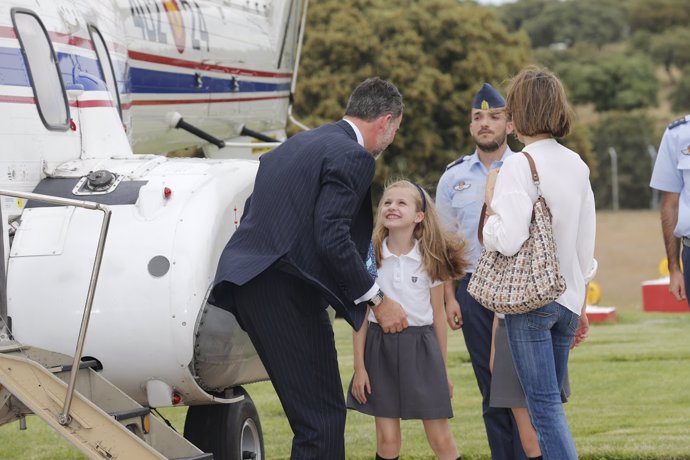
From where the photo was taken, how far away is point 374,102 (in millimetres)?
5871

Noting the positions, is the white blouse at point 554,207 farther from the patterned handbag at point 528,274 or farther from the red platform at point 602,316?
the red platform at point 602,316

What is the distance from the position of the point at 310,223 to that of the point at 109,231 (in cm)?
111

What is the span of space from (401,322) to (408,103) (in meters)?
29.9

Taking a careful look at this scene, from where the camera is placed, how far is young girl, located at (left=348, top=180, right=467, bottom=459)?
21.1 feet

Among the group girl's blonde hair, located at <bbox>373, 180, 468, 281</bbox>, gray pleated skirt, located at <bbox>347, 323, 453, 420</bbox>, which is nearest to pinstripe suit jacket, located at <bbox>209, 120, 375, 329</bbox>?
gray pleated skirt, located at <bbox>347, 323, 453, 420</bbox>

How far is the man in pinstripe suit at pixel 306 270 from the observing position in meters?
5.54

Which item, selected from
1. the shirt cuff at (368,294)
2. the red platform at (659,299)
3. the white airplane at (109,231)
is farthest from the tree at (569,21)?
the shirt cuff at (368,294)

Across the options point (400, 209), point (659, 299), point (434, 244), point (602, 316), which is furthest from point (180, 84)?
point (659, 299)

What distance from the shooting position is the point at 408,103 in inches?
1400

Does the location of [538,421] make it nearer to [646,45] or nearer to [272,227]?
[272,227]

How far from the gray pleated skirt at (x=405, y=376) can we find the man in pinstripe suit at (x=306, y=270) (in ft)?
2.12

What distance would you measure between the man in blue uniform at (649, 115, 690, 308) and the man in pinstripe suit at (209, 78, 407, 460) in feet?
6.72

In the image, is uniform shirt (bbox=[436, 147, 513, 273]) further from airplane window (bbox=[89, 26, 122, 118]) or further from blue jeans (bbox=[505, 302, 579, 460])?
airplane window (bbox=[89, 26, 122, 118])

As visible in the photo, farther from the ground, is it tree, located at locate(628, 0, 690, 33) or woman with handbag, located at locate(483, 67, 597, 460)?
woman with handbag, located at locate(483, 67, 597, 460)
